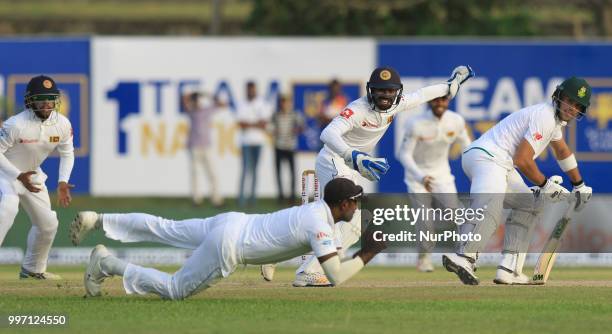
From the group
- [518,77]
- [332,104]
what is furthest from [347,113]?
[518,77]

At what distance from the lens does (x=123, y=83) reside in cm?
2511

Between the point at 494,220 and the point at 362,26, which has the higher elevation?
the point at 362,26

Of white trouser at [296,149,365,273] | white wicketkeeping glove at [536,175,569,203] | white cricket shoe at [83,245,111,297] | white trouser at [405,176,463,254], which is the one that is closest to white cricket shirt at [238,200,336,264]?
white cricket shoe at [83,245,111,297]

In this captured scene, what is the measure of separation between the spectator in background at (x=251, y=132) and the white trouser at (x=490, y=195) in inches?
410

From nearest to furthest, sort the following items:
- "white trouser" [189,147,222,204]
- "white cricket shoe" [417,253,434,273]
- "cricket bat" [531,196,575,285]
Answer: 1. "cricket bat" [531,196,575,285]
2. "white cricket shoe" [417,253,434,273]
3. "white trouser" [189,147,222,204]

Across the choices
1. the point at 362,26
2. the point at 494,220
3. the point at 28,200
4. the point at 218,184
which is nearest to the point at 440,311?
the point at 494,220

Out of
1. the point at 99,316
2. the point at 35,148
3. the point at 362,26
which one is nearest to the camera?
the point at 99,316

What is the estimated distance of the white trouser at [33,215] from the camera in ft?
49.6

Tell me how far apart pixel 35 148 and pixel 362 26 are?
14.8 m

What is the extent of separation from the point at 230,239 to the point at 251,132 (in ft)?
41.0

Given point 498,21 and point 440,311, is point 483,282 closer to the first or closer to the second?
point 440,311

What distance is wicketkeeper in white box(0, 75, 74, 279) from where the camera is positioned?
14.9 metres

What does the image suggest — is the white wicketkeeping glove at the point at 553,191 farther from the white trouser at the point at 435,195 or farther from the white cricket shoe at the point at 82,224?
the white cricket shoe at the point at 82,224

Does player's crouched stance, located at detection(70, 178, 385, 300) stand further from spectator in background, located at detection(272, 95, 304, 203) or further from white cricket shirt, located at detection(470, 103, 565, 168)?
spectator in background, located at detection(272, 95, 304, 203)
